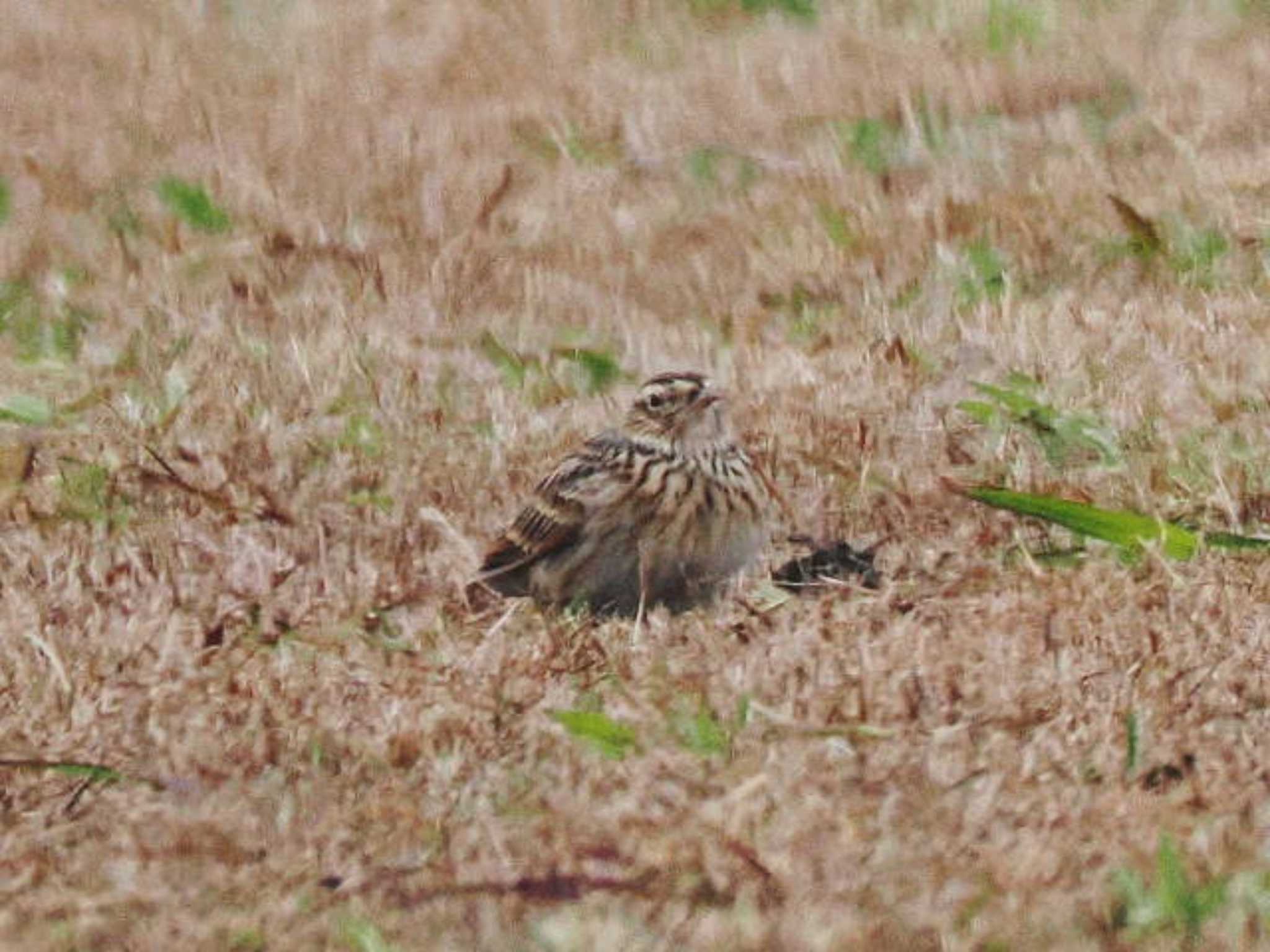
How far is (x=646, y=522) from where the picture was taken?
589 cm

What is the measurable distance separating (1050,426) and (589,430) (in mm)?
1168

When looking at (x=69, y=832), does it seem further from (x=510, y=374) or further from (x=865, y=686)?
(x=510, y=374)

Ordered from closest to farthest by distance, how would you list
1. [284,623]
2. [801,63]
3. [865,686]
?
[865,686] < [284,623] < [801,63]

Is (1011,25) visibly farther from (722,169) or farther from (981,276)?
(981,276)

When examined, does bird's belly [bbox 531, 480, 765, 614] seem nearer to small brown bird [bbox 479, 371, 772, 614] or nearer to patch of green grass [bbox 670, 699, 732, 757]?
small brown bird [bbox 479, 371, 772, 614]

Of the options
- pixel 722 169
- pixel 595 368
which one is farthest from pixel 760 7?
pixel 595 368

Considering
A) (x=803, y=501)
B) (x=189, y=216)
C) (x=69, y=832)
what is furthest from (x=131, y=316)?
(x=69, y=832)

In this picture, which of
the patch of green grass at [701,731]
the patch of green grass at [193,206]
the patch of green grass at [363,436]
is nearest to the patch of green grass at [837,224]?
the patch of green grass at [193,206]

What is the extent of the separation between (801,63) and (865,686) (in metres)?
5.98

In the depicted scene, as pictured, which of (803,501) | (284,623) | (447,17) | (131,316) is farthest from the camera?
(447,17)

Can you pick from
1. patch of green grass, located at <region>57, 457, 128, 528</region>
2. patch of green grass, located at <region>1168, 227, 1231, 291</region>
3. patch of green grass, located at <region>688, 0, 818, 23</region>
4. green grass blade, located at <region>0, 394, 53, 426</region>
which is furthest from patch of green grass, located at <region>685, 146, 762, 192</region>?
patch of green grass, located at <region>57, 457, 128, 528</region>

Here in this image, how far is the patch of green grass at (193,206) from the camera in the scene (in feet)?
29.8

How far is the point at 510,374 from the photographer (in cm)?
764

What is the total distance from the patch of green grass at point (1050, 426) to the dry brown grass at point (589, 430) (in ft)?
0.17
